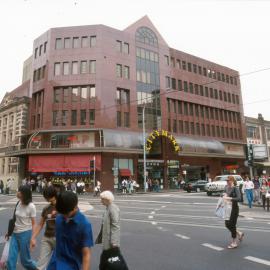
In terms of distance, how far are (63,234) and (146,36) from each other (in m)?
46.3

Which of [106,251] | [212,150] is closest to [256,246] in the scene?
[106,251]

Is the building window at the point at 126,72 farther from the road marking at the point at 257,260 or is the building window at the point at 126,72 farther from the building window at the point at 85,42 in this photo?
the road marking at the point at 257,260

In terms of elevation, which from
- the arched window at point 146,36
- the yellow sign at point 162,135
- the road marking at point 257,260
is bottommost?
the road marking at point 257,260

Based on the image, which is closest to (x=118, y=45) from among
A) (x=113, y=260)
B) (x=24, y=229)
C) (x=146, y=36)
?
(x=146, y=36)

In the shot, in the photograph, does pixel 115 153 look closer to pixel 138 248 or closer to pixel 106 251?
pixel 138 248

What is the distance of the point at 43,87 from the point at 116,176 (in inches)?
619

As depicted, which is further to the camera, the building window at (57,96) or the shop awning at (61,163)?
the building window at (57,96)

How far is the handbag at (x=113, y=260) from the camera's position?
3.82 metres

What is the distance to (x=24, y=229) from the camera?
5.20 m

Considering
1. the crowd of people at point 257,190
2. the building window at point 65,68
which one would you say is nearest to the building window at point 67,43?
the building window at point 65,68

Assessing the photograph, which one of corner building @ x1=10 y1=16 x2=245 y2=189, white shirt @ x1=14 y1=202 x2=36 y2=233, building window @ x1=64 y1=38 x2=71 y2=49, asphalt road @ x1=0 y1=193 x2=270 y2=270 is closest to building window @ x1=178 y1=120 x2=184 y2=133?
corner building @ x1=10 y1=16 x2=245 y2=189

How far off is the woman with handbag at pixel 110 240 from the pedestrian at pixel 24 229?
57.3 inches

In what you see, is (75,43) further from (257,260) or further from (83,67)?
(257,260)

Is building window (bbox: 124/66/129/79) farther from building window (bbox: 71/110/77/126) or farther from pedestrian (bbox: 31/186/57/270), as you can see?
pedestrian (bbox: 31/186/57/270)
